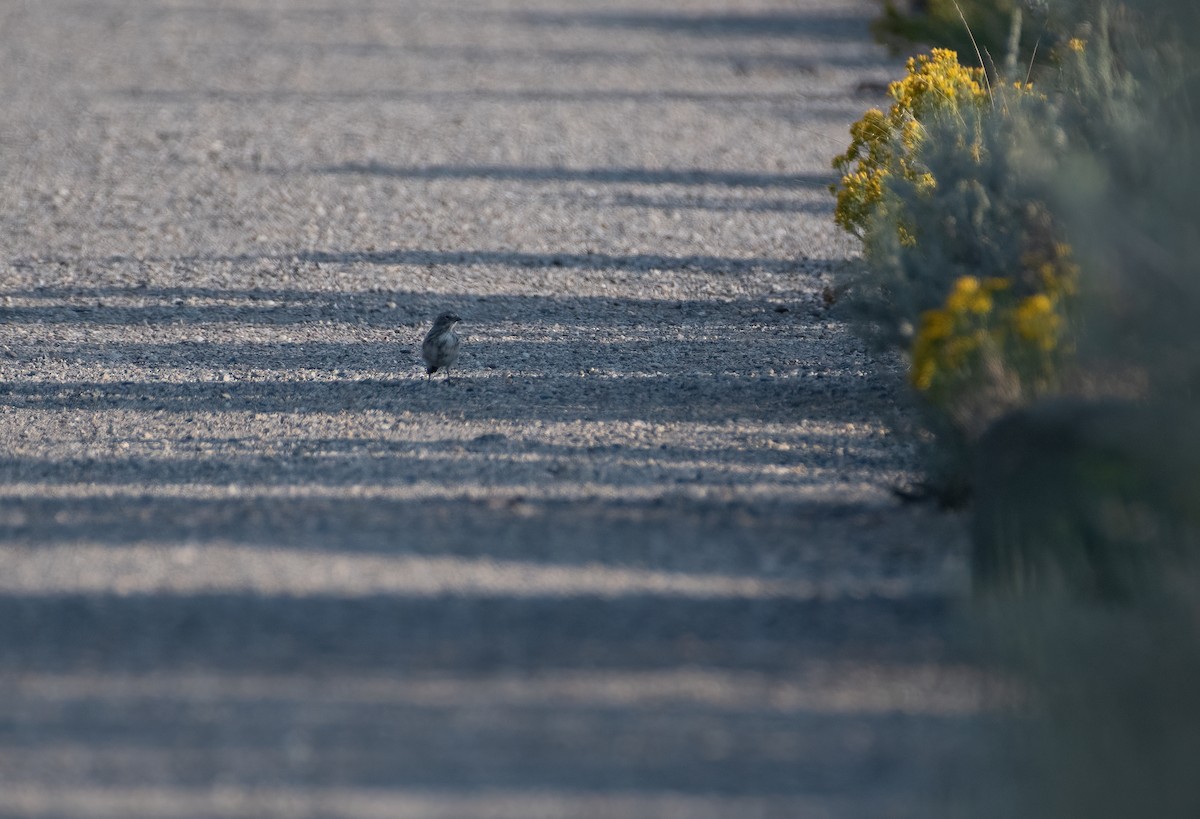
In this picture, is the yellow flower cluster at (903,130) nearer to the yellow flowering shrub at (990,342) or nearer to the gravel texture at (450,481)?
the gravel texture at (450,481)

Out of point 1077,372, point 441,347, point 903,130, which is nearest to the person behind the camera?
point 1077,372

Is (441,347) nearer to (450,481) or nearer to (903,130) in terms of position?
(450,481)

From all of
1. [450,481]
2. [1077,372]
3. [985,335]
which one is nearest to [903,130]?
[985,335]

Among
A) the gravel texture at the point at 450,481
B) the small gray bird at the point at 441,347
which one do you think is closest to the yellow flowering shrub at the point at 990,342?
the gravel texture at the point at 450,481

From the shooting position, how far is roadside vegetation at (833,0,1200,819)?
3.36 m

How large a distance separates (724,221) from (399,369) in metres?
3.27

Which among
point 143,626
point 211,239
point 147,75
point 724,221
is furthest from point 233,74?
point 143,626

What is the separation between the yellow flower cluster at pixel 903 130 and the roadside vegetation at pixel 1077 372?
101mm

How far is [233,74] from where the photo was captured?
42.5 feet

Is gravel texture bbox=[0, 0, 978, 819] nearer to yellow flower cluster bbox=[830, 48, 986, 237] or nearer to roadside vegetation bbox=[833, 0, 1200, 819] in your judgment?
roadside vegetation bbox=[833, 0, 1200, 819]

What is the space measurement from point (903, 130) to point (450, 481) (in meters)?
3.01

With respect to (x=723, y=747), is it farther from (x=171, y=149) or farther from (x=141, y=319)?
(x=171, y=149)

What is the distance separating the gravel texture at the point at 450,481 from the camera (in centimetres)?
356

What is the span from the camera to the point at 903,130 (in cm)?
650
